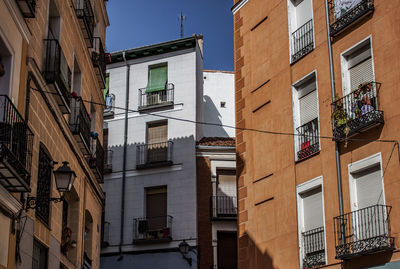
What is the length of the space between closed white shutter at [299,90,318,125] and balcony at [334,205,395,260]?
3.27 meters

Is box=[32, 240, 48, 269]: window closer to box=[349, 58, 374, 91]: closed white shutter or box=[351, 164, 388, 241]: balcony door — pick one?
box=[351, 164, 388, 241]: balcony door

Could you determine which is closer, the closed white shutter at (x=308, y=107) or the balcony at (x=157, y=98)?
the closed white shutter at (x=308, y=107)

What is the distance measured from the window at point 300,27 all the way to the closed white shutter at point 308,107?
1223mm

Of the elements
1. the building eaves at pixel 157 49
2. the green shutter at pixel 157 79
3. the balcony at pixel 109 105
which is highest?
the building eaves at pixel 157 49

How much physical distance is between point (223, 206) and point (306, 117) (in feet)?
37.9

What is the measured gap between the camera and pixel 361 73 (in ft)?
53.2

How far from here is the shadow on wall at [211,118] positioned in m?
35.5

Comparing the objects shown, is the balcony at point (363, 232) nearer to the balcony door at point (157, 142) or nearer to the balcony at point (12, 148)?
the balcony at point (12, 148)

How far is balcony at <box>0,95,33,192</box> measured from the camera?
10.2 m

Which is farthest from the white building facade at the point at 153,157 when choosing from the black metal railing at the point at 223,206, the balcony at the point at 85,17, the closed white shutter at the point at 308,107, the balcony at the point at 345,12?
the balcony at the point at 345,12

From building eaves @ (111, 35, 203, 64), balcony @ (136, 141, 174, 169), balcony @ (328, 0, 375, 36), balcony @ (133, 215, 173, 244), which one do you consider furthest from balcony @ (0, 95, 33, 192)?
building eaves @ (111, 35, 203, 64)

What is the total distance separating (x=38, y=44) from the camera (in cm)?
1376

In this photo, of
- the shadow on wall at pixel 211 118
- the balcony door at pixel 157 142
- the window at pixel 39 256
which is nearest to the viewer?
the window at pixel 39 256

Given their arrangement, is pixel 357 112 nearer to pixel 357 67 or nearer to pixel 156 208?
pixel 357 67
